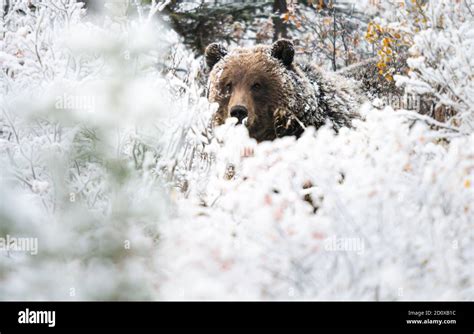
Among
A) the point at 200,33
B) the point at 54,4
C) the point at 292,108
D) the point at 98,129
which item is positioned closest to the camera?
the point at 98,129

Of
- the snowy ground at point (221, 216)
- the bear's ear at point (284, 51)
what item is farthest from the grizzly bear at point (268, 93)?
the snowy ground at point (221, 216)

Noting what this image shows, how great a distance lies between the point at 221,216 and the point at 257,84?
7.99 feet

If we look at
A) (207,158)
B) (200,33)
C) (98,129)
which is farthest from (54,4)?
(200,33)

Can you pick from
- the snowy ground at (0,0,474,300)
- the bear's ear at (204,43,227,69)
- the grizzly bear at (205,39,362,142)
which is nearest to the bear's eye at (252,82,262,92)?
the grizzly bear at (205,39,362,142)

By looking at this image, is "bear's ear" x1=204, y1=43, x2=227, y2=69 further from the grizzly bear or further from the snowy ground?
the snowy ground

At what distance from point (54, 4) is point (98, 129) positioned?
1217mm

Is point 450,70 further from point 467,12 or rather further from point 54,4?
point 54,4

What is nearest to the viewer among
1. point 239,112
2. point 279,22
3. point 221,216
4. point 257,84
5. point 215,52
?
point 221,216

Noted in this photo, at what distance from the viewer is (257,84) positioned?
5348mm

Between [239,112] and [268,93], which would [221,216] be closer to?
[239,112]

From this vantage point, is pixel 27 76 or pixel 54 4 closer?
pixel 27 76

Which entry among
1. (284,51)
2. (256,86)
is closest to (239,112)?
(256,86)

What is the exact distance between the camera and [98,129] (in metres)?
3.60

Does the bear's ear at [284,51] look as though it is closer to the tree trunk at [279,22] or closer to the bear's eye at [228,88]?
the bear's eye at [228,88]
